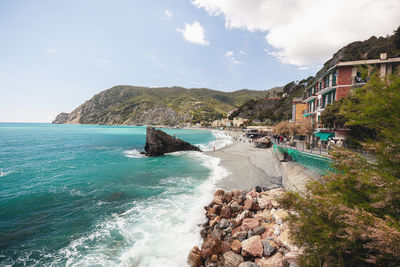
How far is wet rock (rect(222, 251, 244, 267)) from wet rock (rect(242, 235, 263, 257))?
0.42 m

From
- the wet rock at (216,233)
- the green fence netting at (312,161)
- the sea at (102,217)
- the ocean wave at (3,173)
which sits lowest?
the ocean wave at (3,173)

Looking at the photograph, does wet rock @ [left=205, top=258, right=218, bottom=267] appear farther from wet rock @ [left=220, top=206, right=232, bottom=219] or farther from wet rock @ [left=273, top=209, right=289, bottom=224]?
wet rock @ [left=273, top=209, right=289, bottom=224]

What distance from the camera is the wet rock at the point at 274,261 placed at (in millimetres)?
7088

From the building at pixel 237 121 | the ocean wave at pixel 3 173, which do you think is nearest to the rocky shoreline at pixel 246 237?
the ocean wave at pixel 3 173

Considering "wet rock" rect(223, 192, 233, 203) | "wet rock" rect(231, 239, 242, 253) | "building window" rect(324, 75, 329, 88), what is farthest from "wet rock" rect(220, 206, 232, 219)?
"building window" rect(324, 75, 329, 88)

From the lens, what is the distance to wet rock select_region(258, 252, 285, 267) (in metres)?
7.09

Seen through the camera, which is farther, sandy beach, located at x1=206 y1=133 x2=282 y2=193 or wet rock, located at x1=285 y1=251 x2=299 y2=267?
sandy beach, located at x1=206 y1=133 x2=282 y2=193

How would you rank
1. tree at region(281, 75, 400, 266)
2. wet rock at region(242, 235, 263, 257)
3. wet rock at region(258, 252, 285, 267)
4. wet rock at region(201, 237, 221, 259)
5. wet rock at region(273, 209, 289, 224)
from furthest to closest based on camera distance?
wet rock at region(273, 209, 289, 224) < wet rock at region(201, 237, 221, 259) < wet rock at region(242, 235, 263, 257) < wet rock at region(258, 252, 285, 267) < tree at region(281, 75, 400, 266)

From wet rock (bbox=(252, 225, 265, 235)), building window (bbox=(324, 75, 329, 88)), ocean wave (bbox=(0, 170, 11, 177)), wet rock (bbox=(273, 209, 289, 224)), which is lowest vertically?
ocean wave (bbox=(0, 170, 11, 177))

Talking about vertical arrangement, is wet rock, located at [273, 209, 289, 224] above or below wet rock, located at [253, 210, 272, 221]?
above

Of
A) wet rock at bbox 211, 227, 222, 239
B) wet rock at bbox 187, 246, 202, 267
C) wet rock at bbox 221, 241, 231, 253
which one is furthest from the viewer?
wet rock at bbox 211, 227, 222, 239

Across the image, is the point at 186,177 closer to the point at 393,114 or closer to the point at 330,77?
the point at 393,114

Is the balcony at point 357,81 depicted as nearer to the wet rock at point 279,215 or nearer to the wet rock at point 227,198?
the wet rock at point 279,215

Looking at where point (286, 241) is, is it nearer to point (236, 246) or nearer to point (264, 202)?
point (236, 246)
